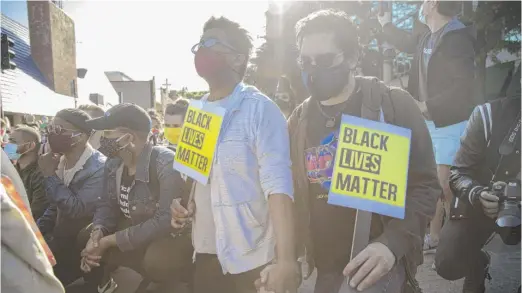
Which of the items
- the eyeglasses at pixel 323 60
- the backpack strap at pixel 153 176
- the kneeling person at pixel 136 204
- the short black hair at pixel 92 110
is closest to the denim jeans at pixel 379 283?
the eyeglasses at pixel 323 60

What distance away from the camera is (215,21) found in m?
2.51

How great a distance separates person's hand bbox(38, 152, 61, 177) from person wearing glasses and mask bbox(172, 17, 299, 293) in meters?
2.10

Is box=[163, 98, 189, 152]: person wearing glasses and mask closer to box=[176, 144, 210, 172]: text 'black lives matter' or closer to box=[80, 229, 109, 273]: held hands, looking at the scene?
box=[80, 229, 109, 273]: held hands

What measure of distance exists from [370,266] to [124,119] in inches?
90.5

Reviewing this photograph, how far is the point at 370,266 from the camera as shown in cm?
187

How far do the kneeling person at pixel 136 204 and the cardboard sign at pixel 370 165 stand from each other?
1.58m

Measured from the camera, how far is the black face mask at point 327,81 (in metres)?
2.10

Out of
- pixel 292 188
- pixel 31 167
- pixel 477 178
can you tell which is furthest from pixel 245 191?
pixel 31 167

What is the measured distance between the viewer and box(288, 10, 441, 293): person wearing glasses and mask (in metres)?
1.98

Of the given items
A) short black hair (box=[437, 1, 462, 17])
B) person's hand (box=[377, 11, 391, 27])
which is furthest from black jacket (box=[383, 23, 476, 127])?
person's hand (box=[377, 11, 391, 27])

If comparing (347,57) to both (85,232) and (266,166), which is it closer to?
(266,166)

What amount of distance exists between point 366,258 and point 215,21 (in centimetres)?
145

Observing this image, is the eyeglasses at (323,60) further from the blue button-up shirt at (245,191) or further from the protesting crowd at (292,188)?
the blue button-up shirt at (245,191)

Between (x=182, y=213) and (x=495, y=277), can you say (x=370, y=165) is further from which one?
(x=495, y=277)
